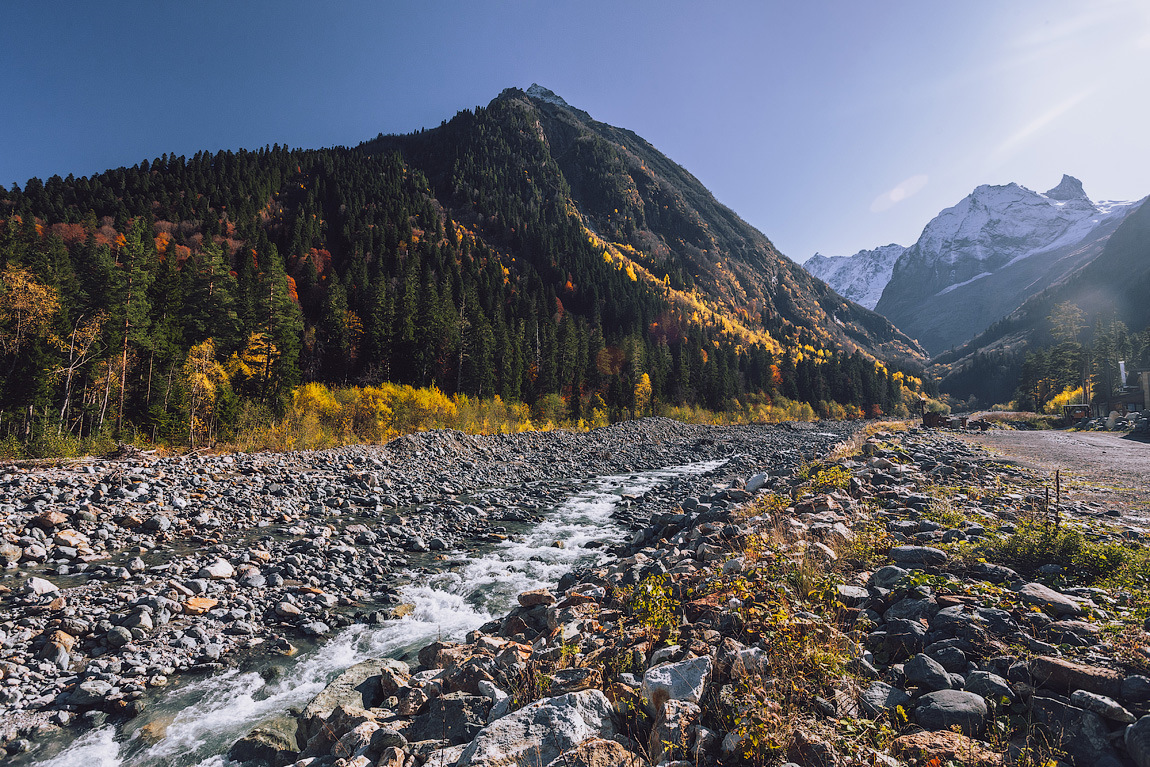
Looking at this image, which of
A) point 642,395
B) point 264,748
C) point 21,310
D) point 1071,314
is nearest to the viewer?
point 264,748

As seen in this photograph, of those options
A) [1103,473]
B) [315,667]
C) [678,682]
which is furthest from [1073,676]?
[1103,473]

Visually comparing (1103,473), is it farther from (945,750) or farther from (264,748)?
(264,748)

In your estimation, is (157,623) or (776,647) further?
(157,623)

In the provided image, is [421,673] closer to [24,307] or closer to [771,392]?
[24,307]

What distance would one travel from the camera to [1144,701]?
101 inches

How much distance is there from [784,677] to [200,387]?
2836cm

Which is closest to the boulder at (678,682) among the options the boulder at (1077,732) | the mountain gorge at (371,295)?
the boulder at (1077,732)

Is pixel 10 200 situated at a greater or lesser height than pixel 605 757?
greater

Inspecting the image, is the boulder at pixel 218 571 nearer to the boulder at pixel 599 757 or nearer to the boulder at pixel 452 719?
the boulder at pixel 452 719

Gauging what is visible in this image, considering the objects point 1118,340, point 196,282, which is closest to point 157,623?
point 196,282

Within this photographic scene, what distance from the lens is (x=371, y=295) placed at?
150 feet

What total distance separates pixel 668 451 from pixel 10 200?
87582 millimetres

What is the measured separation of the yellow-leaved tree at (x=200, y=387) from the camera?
22359 mm

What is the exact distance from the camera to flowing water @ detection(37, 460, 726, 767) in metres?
4.75
